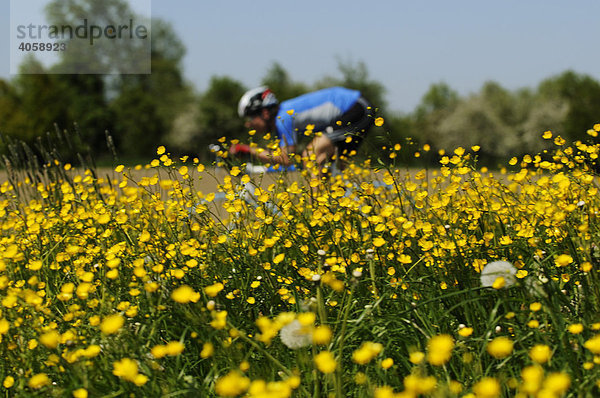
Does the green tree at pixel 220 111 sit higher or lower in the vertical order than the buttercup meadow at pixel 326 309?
higher

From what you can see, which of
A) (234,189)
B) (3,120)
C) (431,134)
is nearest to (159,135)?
(3,120)

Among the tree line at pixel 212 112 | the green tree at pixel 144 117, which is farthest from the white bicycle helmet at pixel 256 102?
the green tree at pixel 144 117

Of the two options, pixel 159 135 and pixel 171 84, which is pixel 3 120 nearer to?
pixel 159 135

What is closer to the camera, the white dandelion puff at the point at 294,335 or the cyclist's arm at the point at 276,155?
the white dandelion puff at the point at 294,335

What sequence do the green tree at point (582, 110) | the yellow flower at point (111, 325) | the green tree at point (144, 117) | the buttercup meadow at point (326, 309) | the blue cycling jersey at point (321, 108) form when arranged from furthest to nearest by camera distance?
the green tree at point (144, 117) < the green tree at point (582, 110) < the blue cycling jersey at point (321, 108) < the buttercup meadow at point (326, 309) < the yellow flower at point (111, 325)

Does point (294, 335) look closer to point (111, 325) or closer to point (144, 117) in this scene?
point (111, 325)

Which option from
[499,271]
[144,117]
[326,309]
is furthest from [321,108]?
[144,117]

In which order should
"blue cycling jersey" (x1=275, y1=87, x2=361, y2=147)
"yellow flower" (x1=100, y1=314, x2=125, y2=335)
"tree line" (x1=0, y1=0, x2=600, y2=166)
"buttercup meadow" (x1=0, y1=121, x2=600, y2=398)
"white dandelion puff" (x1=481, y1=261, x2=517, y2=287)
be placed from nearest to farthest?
1. "yellow flower" (x1=100, y1=314, x2=125, y2=335)
2. "buttercup meadow" (x1=0, y1=121, x2=600, y2=398)
3. "white dandelion puff" (x1=481, y1=261, x2=517, y2=287)
4. "blue cycling jersey" (x1=275, y1=87, x2=361, y2=147)
5. "tree line" (x1=0, y1=0, x2=600, y2=166)

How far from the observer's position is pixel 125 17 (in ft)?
147

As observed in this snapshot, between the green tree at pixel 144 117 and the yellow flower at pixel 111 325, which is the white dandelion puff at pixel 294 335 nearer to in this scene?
the yellow flower at pixel 111 325

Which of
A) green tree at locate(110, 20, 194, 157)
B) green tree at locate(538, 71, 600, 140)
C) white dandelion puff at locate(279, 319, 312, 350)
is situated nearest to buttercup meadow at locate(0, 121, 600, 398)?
white dandelion puff at locate(279, 319, 312, 350)

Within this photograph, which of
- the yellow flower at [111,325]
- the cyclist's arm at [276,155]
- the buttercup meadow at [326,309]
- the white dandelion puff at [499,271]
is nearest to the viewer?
the yellow flower at [111,325]

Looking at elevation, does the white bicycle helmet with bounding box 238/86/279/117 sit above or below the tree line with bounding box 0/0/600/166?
below

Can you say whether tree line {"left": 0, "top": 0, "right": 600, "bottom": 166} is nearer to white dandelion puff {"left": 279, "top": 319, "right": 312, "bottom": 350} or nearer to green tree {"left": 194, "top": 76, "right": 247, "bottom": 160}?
green tree {"left": 194, "top": 76, "right": 247, "bottom": 160}
